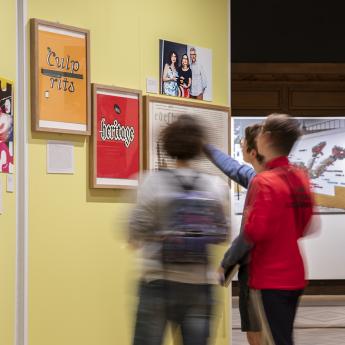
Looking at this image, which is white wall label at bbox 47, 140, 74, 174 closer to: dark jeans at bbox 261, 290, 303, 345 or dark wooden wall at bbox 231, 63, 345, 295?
dark jeans at bbox 261, 290, 303, 345

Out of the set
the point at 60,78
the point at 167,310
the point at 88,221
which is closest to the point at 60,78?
the point at 60,78

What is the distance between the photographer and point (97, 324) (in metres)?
4.68

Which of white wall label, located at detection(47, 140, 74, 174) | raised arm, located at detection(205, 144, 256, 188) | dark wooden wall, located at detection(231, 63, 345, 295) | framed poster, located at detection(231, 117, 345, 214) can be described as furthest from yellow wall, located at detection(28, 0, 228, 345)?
framed poster, located at detection(231, 117, 345, 214)

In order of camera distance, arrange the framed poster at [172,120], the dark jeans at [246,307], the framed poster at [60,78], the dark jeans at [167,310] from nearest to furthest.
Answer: the dark jeans at [167,310]
the dark jeans at [246,307]
the framed poster at [60,78]
the framed poster at [172,120]

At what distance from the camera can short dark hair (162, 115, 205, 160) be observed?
3.07 metres

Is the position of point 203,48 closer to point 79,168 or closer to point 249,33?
point 79,168

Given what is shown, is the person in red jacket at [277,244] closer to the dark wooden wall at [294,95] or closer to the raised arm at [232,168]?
the raised arm at [232,168]

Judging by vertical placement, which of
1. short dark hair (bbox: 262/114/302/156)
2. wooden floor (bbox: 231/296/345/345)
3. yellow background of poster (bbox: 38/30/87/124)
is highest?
yellow background of poster (bbox: 38/30/87/124)

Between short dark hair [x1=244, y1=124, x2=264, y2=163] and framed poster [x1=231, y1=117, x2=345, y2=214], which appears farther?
framed poster [x1=231, y1=117, x2=345, y2=214]

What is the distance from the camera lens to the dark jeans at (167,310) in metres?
2.96

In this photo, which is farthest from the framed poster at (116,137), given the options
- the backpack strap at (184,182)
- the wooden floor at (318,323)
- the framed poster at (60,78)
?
the wooden floor at (318,323)

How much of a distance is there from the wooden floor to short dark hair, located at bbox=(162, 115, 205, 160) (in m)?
4.05

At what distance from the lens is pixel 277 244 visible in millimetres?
3270

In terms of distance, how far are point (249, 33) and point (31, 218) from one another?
5.72 meters
